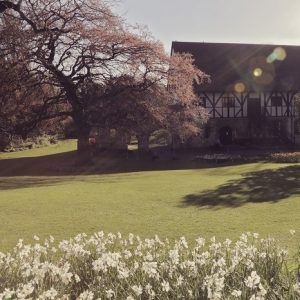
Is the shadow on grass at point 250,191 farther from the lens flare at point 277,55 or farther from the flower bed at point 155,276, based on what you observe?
the lens flare at point 277,55

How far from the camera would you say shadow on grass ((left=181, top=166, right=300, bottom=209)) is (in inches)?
502

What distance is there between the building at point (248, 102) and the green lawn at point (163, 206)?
17274 millimetres

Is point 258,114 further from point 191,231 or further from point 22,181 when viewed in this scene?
point 191,231

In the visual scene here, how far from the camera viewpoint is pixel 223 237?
858 cm

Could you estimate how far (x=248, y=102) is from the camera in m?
38.1

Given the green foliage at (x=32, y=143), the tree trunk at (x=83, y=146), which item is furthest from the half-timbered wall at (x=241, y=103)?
the green foliage at (x=32, y=143)

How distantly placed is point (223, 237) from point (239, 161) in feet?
63.8

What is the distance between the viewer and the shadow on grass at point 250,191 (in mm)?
12742

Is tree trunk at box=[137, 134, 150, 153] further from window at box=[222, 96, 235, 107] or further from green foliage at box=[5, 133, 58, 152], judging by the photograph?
green foliage at box=[5, 133, 58, 152]

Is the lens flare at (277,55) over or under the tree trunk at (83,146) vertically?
over

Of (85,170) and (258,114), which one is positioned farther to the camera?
(258,114)

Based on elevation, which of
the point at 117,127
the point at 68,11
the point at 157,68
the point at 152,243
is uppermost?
the point at 68,11

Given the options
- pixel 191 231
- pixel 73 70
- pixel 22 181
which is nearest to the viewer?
pixel 191 231

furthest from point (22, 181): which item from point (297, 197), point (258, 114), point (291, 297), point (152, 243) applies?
point (258, 114)
